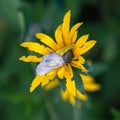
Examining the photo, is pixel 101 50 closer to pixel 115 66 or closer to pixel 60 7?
pixel 115 66

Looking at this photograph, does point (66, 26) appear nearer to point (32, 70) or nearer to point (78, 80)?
point (78, 80)

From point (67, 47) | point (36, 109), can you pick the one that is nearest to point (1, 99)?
point (36, 109)

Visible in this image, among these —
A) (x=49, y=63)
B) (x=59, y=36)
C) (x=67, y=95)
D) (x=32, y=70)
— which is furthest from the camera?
(x=32, y=70)

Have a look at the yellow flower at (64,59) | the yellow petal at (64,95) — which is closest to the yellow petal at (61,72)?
the yellow flower at (64,59)

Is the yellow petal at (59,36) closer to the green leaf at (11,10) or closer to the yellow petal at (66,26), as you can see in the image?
the yellow petal at (66,26)

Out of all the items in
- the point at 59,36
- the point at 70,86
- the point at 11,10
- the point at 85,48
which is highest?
the point at 11,10

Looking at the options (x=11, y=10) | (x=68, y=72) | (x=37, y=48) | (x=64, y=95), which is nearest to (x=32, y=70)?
(x=64, y=95)
